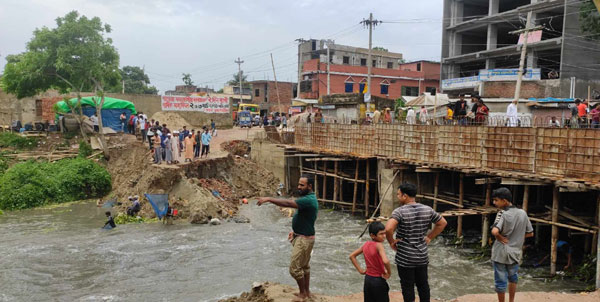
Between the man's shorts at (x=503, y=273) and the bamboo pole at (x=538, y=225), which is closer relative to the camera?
the man's shorts at (x=503, y=273)

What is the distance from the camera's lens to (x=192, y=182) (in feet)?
64.8

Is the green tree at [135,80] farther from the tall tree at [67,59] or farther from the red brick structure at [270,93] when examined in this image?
the tall tree at [67,59]

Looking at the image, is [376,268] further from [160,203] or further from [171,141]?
[171,141]

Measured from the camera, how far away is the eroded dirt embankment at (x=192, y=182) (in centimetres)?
1860

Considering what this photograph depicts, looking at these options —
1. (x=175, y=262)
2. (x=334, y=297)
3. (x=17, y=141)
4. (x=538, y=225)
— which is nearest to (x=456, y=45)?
(x=538, y=225)

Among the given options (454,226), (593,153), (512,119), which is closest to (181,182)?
(454,226)

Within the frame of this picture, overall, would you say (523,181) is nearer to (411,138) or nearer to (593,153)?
(593,153)

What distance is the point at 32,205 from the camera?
20.9 meters

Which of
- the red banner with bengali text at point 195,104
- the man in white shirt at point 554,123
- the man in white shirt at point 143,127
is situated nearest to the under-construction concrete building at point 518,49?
the man in white shirt at point 554,123

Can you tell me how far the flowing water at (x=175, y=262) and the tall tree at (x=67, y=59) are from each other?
8865 millimetres

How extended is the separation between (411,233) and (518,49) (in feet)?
107

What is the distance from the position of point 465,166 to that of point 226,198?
11.2 m

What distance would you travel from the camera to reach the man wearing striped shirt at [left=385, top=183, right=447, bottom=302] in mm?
5387

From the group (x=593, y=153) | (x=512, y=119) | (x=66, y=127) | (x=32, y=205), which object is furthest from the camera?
(x=66, y=127)
